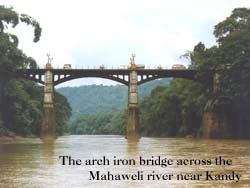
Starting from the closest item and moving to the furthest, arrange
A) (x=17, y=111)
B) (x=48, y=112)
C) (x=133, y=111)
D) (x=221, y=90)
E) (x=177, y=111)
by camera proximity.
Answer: (x=221, y=90) → (x=17, y=111) → (x=48, y=112) → (x=133, y=111) → (x=177, y=111)

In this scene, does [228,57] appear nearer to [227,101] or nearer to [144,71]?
[227,101]

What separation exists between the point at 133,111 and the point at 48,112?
11.2 meters

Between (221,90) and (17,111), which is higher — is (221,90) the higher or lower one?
the higher one

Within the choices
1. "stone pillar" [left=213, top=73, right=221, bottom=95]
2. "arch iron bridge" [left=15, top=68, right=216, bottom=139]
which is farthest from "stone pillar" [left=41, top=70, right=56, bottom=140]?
"stone pillar" [left=213, top=73, right=221, bottom=95]

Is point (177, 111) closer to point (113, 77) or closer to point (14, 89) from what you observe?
point (113, 77)

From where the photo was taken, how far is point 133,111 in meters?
80.1

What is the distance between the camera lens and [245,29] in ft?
244

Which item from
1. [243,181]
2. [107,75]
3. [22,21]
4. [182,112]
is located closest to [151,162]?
[243,181]

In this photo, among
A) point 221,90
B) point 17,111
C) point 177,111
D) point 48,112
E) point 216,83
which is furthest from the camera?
point 177,111

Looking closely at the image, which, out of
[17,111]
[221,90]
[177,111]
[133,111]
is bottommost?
[17,111]

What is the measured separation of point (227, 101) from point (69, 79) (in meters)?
22.2

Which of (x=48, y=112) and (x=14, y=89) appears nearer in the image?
(x=14, y=89)

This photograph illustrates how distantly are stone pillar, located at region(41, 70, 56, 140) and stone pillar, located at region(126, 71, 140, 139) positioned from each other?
32.5ft

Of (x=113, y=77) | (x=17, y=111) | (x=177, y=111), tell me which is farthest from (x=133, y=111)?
(x=177, y=111)
